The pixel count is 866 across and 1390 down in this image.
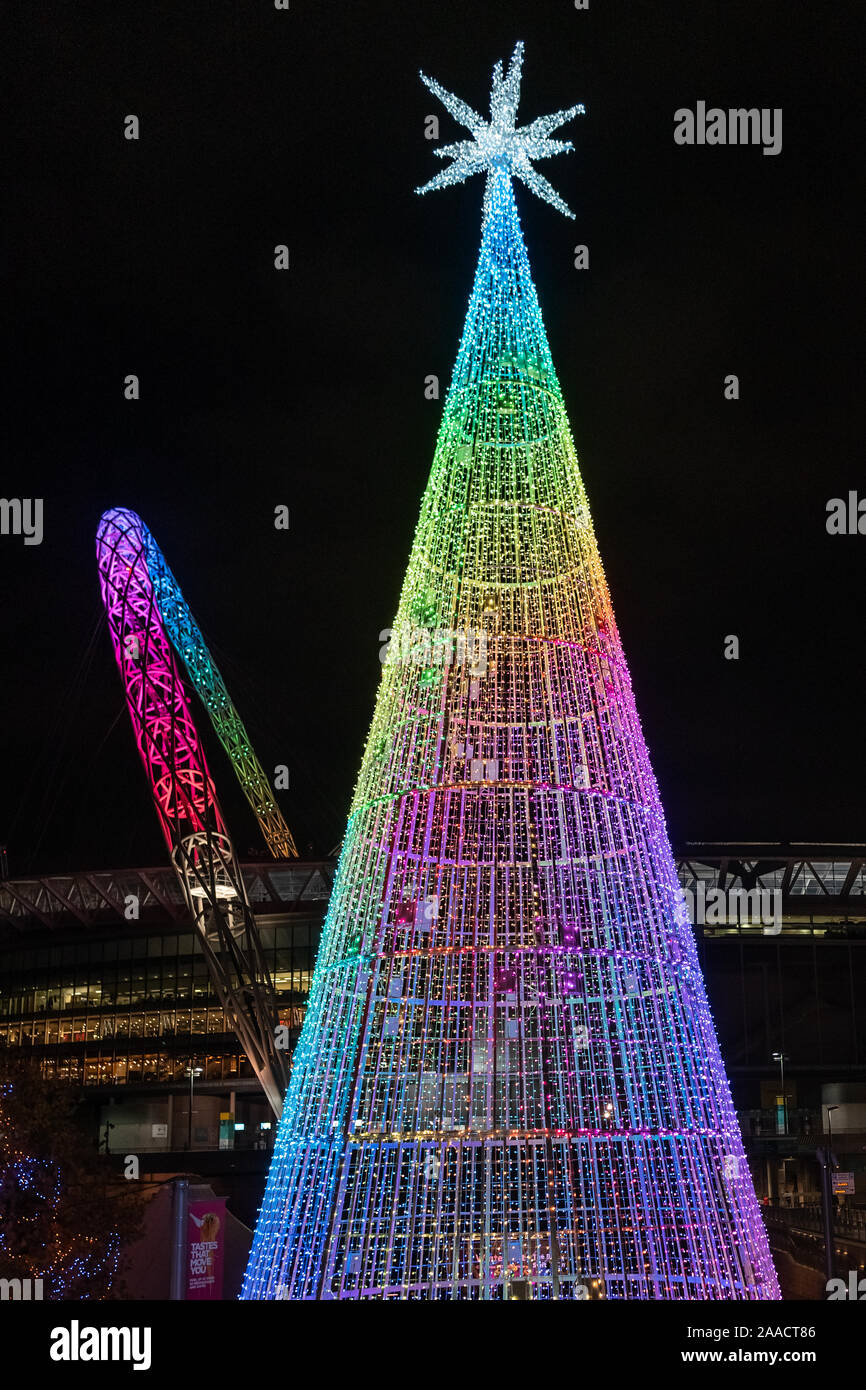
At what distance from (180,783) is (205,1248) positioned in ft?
73.3

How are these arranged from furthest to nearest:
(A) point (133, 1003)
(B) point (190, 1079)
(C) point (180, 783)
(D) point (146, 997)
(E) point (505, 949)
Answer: (A) point (133, 1003)
(D) point (146, 997)
(B) point (190, 1079)
(C) point (180, 783)
(E) point (505, 949)

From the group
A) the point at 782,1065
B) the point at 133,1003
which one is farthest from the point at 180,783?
the point at 782,1065

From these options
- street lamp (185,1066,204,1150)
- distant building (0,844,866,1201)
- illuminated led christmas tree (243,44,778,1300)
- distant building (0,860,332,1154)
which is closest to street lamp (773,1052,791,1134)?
distant building (0,844,866,1201)

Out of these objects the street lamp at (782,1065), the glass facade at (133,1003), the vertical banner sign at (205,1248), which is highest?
the glass facade at (133,1003)

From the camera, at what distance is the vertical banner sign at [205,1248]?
2109 cm

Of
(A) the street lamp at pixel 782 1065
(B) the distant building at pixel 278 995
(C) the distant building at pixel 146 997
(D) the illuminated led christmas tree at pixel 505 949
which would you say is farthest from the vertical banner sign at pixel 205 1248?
(A) the street lamp at pixel 782 1065

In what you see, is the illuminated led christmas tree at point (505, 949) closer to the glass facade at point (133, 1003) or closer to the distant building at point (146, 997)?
the distant building at point (146, 997)

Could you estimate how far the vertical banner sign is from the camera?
21.1 meters

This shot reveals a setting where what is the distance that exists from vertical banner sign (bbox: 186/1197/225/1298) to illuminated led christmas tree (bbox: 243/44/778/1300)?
6.63 meters

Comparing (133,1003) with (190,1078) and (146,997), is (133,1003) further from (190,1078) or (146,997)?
(190,1078)

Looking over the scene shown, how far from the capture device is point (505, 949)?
15297mm

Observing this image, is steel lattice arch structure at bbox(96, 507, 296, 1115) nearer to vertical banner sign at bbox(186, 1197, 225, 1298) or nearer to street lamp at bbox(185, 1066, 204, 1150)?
street lamp at bbox(185, 1066, 204, 1150)

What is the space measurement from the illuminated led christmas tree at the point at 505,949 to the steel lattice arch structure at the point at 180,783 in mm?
27286

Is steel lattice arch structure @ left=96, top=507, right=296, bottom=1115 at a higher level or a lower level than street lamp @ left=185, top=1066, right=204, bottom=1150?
higher
